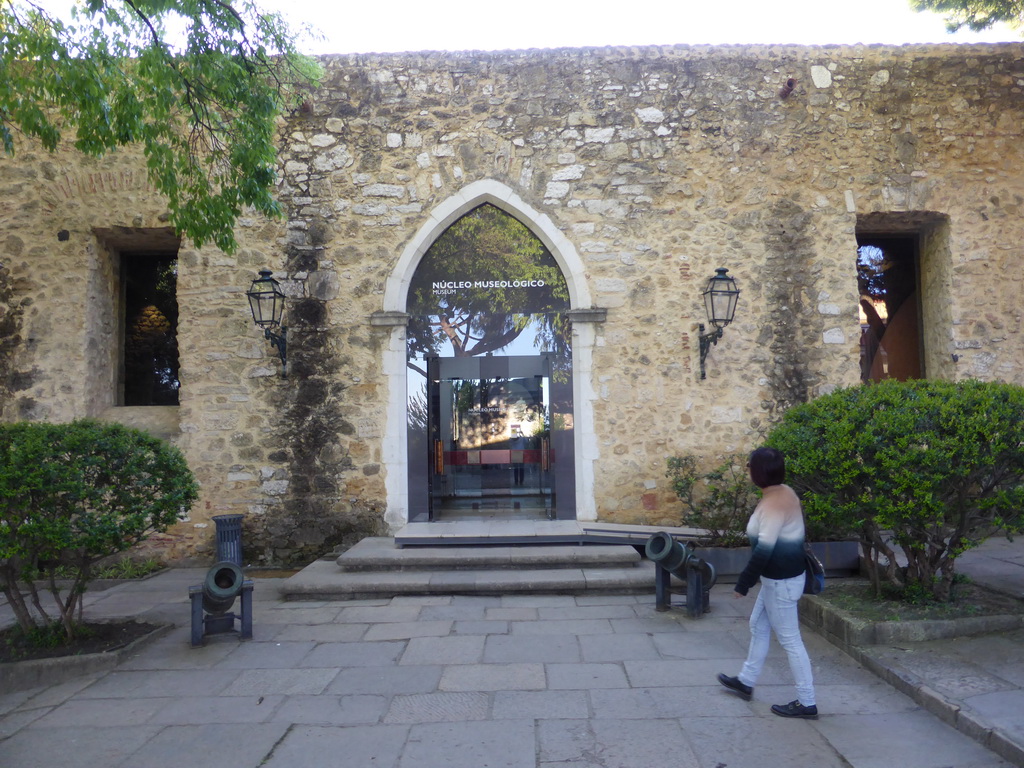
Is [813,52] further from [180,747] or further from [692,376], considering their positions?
[180,747]

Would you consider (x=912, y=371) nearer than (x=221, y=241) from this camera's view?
No

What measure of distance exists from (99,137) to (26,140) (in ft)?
11.3

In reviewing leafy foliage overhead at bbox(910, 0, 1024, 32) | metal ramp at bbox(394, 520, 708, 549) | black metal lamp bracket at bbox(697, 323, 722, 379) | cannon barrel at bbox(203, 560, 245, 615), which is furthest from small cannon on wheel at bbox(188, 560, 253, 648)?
leafy foliage overhead at bbox(910, 0, 1024, 32)

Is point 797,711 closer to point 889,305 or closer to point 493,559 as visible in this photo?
point 493,559

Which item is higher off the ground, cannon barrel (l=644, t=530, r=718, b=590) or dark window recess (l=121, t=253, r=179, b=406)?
dark window recess (l=121, t=253, r=179, b=406)

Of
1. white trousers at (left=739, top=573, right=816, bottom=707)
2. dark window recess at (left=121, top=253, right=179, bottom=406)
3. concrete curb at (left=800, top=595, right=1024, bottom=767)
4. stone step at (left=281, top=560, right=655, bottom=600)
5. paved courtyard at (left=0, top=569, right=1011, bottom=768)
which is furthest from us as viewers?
dark window recess at (left=121, top=253, right=179, bottom=406)

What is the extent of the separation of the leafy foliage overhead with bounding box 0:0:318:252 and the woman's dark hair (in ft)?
16.1

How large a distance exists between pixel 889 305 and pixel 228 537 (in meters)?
8.26

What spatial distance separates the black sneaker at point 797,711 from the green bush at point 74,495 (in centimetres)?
409

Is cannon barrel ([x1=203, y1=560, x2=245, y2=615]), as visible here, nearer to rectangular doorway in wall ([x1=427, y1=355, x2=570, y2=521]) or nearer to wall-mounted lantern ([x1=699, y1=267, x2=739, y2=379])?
rectangular doorway in wall ([x1=427, y1=355, x2=570, y2=521])

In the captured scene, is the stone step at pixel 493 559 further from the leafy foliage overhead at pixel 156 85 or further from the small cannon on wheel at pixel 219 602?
the leafy foliage overhead at pixel 156 85

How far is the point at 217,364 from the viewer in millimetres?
8359

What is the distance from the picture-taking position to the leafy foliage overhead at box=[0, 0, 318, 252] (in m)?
5.57

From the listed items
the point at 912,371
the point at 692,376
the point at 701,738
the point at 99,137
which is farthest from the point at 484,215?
the point at 701,738
